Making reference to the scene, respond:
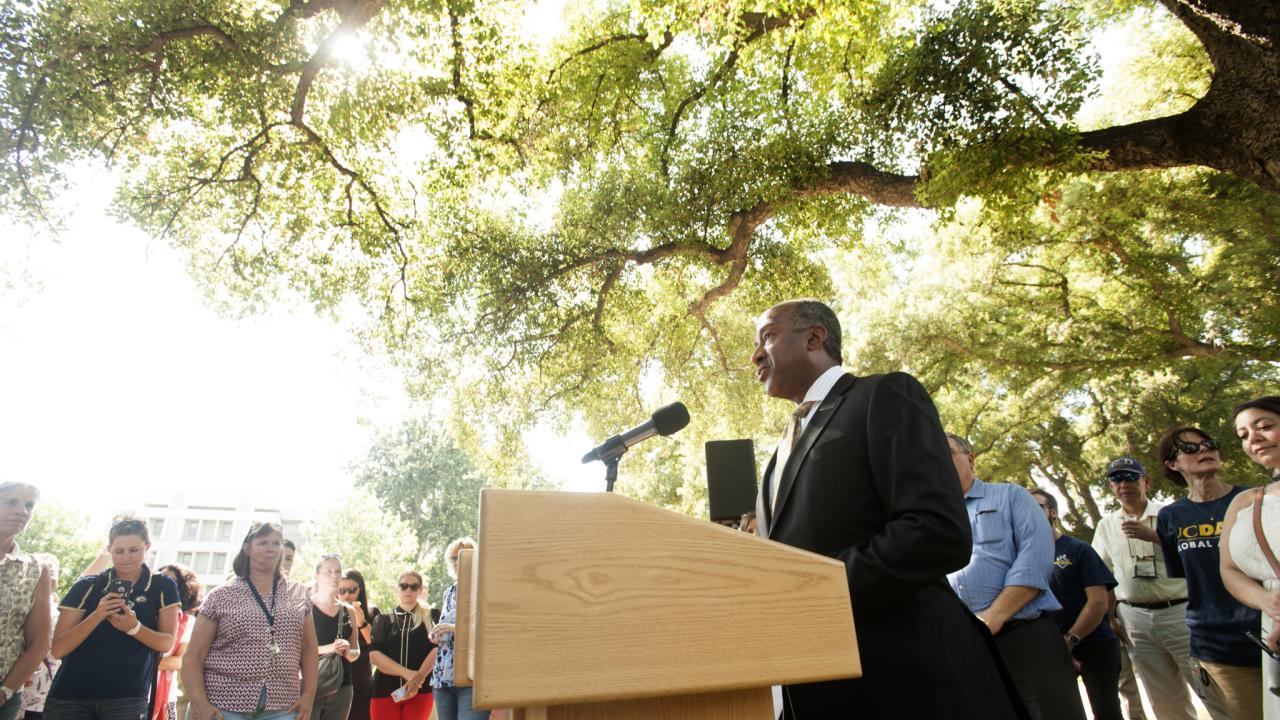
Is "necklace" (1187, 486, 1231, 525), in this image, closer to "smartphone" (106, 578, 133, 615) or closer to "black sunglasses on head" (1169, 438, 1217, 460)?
"black sunglasses on head" (1169, 438, 1217, 460)

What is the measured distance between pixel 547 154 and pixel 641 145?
1669mm

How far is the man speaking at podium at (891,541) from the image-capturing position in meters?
1.70

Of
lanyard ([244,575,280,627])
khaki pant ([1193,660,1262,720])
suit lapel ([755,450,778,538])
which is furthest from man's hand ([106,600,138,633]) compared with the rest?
khaki pant ([1193,660,1262,720])

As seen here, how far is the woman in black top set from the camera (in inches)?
248

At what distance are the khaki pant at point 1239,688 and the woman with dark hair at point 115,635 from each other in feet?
21.4

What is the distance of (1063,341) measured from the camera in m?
13.6

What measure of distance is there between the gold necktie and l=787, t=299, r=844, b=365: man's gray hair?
261 mm

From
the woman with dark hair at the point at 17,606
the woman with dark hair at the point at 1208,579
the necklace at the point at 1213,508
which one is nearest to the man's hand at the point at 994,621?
the woman with dark hair at the point at 1208,579

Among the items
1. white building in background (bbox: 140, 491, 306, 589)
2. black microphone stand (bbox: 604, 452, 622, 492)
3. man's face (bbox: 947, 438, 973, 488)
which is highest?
white building in background (bbox: 140, 491, 306, 589)

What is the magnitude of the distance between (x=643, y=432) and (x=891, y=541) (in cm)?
96

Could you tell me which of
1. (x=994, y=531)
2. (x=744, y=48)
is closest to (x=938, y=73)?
(x=744, y=48)

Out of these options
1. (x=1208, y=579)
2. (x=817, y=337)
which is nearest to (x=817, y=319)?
(x=817, y=337)

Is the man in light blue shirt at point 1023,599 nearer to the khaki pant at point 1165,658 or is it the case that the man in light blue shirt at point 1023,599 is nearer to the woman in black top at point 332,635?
the khaki pant at point 1165,658

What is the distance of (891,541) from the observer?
5.57 feet
